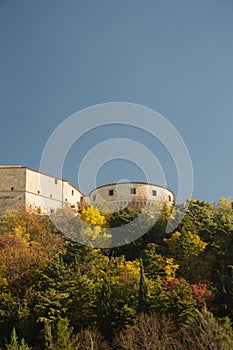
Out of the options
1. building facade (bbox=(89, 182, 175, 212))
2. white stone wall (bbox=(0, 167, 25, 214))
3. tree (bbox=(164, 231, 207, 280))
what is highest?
white stone wall (bbox=(0, 167, 25, 214))

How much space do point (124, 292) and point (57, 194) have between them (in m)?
26.5

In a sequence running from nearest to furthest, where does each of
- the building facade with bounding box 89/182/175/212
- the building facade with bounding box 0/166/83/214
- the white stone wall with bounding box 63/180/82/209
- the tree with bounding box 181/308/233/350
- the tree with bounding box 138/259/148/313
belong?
the tree with bounding box 181/308/233/350 < the tree with bounding box 138/259/148/313 < the building facade with bounding box 89/182/175/212 < the building facade with bounding box 0/166/83/214 < the white stone wall with bounding box 63/180/82/209

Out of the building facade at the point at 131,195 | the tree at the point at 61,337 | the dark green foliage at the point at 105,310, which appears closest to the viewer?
the tree at the point at 61,337

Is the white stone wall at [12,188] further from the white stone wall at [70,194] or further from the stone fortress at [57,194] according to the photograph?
the white stone wall at [70,194]

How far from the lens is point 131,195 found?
44.0 m

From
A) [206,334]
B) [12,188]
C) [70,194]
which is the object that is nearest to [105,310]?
[206,334]

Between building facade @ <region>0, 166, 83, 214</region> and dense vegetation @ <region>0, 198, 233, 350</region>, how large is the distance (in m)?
14.4

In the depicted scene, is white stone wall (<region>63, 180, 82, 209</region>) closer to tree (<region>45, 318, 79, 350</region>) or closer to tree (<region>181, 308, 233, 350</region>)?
tree (<region>45, 318, 79, 350</region>)

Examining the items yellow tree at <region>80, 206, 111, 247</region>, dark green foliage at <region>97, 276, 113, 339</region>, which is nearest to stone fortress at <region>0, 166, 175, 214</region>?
yellow tree at <region>80, 206, 111, 247</region>

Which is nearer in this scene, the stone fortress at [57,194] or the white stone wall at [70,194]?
the stone fortress at [57,194]

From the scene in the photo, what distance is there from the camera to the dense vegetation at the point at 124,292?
68.9 ft

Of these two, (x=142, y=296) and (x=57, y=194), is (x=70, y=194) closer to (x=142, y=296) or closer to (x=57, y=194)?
(x=57, y=194)

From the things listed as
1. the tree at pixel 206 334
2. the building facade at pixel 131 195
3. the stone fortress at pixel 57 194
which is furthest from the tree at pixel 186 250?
the building facade at pixel 131 195

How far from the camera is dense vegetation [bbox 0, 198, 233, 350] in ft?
68.9
